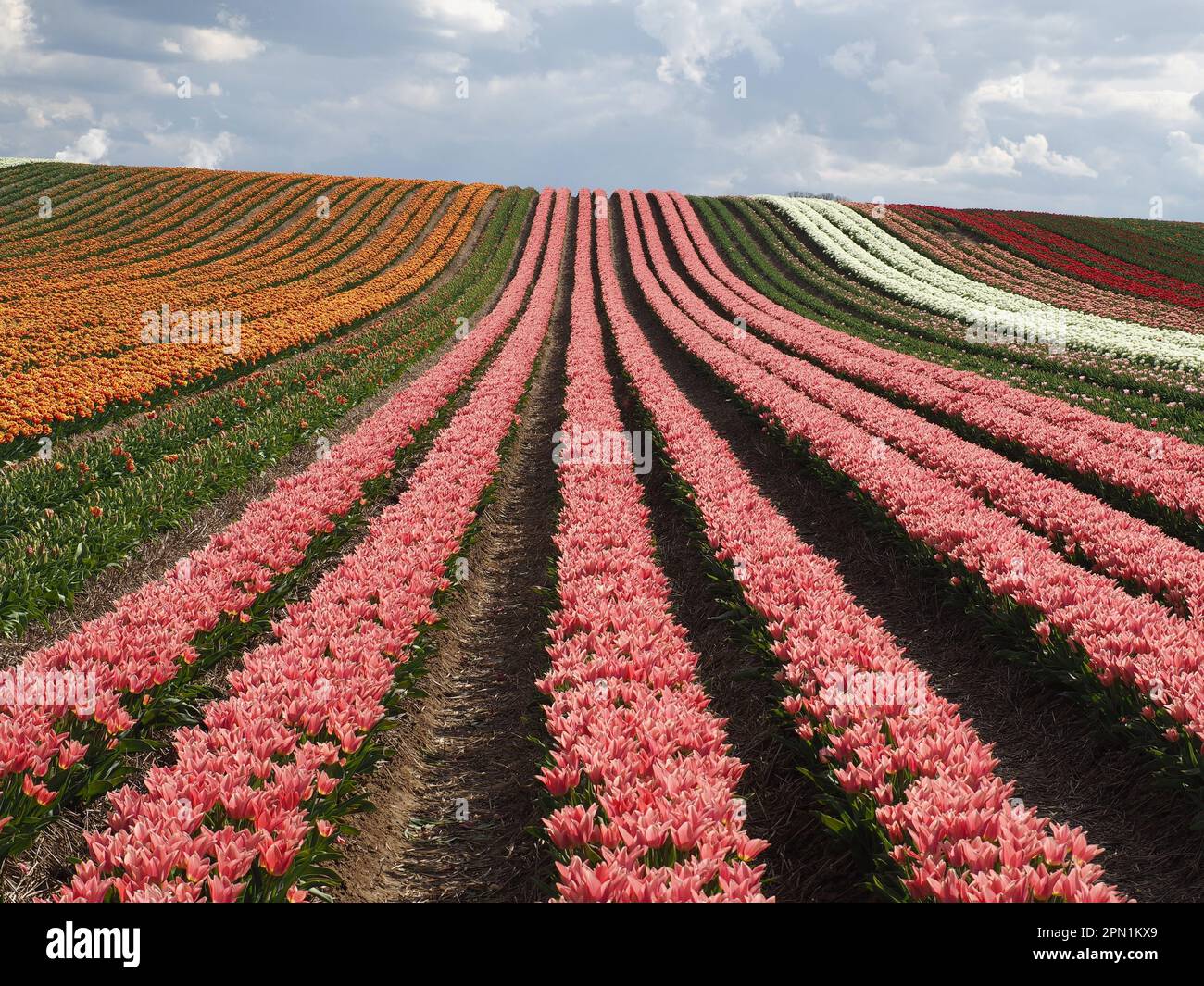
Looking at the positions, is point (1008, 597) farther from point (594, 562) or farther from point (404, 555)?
point (404, 555)

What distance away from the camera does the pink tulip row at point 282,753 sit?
10.5ft

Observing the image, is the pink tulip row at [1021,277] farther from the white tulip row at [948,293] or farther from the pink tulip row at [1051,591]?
the pink tulip row at [1051,591]

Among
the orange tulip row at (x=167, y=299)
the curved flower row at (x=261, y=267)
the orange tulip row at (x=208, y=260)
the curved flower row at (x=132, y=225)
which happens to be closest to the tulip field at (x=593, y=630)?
the orange tulip row at (x=167, y=299)

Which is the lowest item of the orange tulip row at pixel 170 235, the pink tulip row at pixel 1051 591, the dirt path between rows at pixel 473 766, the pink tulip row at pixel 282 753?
the dirt path between rows at pixel 473 766

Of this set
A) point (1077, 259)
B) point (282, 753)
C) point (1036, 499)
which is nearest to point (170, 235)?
point (282, 753)

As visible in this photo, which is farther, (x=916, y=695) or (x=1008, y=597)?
(x=1008, y=597)

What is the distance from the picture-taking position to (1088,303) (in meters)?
33.4

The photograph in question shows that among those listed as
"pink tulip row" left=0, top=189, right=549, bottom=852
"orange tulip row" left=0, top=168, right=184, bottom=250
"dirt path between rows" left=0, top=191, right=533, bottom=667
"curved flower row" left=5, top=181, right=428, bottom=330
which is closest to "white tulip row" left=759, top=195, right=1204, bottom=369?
"pink tulip row" left=0, top=189, right=549, bottom=852

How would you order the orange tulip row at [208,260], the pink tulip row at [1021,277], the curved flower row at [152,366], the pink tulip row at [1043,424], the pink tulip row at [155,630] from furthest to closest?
the pink tulip row at [1021,277], the orange tulip row at [208,260], the curved flower row at [152,366], the pink tulip row at [1043,424], the pink tulip row at [155,630]

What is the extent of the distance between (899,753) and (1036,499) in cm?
653

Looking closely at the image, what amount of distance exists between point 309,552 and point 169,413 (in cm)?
747

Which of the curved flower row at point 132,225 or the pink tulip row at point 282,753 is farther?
the curved flower row at point 132,225

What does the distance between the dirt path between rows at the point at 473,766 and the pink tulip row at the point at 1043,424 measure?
805 cm
